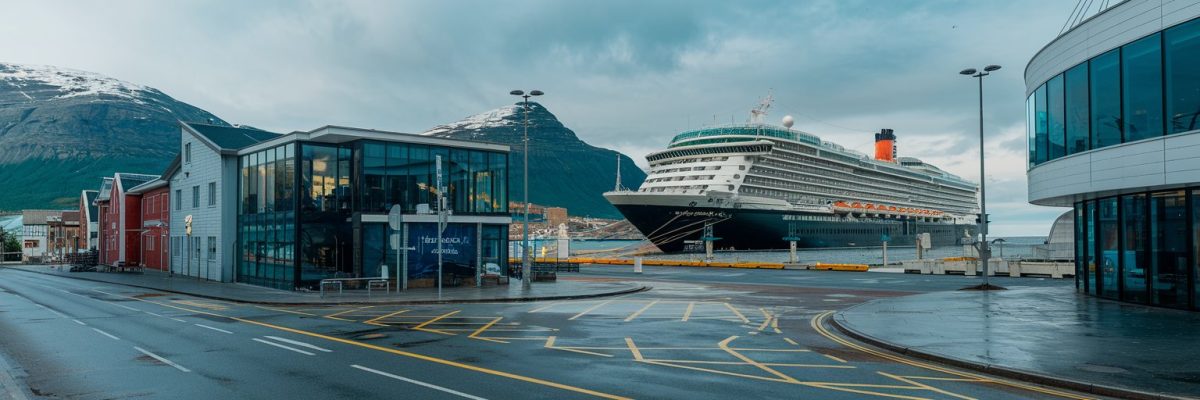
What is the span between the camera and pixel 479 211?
110ft

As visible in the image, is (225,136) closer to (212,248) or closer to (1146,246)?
(212,248)

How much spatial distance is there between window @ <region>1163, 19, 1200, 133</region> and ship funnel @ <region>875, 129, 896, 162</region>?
4218 inches

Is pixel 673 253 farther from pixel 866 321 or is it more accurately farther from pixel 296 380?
pixel 296 380

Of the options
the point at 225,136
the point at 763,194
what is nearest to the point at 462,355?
the point at 225,136

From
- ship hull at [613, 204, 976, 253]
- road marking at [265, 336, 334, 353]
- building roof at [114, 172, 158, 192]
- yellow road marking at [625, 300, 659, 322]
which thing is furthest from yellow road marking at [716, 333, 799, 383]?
ship hull at [613, 204, 976, 253]

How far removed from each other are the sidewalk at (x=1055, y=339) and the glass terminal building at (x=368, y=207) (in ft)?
57.7

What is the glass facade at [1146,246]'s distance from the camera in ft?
62.4

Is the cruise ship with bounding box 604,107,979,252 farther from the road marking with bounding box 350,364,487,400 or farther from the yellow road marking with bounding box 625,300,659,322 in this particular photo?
the road marking with bounding box 350,364,487,400

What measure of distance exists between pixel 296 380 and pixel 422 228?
2093 cm

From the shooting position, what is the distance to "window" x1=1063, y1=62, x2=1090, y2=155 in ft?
70.0

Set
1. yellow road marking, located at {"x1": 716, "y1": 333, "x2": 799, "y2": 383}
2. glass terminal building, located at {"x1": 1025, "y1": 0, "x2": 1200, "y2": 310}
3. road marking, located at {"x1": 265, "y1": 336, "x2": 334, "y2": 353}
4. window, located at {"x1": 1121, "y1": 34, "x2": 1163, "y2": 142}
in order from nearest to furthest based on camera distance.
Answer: yellow road marking, located at {"x1": 716, "y1": 333, "x2": 799, "y2": 383} → road marking, located at {"x1": 265, "y1": 336, "x2": 334, "y2": 353} → glass terminal building, located at {"x1": 1025, "y1": 0, "x2": 1200, "y2": 310} → window, located at {"x1": 1121, "y1": 34, "x2": 1163, "y2": 142}

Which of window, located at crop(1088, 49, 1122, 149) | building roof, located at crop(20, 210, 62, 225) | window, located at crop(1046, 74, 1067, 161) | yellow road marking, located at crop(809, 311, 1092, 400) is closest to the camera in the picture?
yellow road marking, located at crop(809, 311, 1092, 400)

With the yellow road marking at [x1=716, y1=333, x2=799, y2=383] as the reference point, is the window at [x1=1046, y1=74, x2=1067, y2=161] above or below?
above

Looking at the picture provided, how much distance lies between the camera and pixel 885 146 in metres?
124
